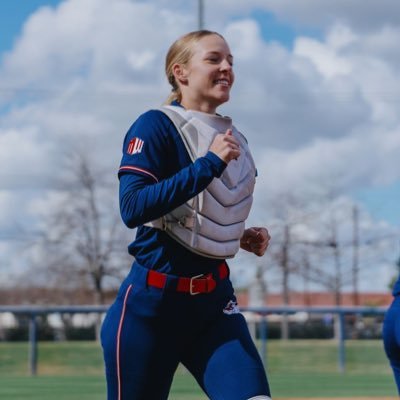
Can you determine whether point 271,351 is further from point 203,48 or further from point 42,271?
point 42,271

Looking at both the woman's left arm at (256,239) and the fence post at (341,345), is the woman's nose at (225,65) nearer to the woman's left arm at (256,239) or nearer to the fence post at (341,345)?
the woman's left arm at (256,239)

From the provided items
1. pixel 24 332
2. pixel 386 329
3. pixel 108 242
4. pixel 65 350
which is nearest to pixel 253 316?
pixel 65 350

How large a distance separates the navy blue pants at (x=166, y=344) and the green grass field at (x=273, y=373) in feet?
26.4

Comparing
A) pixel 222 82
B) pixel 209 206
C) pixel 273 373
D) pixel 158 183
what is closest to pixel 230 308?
pixel 209 206

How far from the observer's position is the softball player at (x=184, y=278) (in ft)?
12.9

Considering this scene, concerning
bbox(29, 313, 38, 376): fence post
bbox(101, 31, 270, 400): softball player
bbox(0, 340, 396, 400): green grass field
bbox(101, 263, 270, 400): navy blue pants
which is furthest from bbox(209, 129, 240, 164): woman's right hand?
bbox(29, 313, 38, 376): fence post

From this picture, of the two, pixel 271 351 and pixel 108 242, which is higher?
pixel 108 242

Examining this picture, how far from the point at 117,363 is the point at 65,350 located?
17.4 meters

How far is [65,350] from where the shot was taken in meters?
21.1

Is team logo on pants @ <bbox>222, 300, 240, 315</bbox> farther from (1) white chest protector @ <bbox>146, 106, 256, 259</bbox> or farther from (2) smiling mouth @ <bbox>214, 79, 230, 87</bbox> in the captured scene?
(2) smiling mouth @ <bbox>214, 79, 230, 87</bbox>

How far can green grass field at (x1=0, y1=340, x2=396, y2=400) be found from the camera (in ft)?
44.2

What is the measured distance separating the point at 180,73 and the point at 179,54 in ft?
0.24

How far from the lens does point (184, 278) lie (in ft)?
13.0

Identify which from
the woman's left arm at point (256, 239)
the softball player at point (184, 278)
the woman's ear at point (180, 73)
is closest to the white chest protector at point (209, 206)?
the softball player at point (184, 278)
